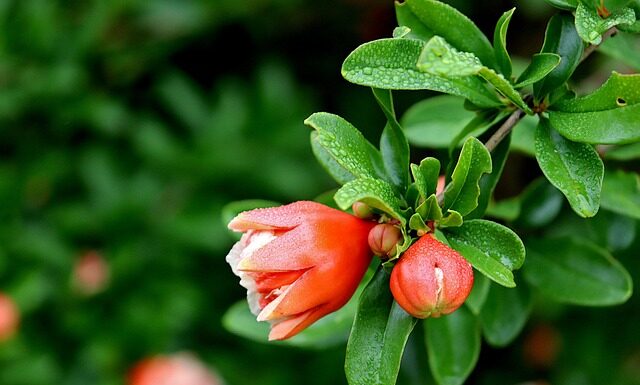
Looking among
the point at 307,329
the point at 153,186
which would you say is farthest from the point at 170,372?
the point at 307,329

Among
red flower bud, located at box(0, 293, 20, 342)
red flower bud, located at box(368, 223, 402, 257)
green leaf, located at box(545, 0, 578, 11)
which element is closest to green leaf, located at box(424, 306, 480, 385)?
red flower bud, located at box(368, 223, 402, 257)

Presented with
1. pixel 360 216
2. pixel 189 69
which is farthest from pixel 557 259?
pixel 189 69

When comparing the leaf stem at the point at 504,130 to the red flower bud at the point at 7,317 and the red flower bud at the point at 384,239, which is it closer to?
the red flower bud at the point at 384,239

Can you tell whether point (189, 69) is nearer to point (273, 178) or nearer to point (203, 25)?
point (203, 25)

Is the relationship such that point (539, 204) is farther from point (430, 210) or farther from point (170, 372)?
point (170, 372)

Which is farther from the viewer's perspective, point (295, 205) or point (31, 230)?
point (31, 230)

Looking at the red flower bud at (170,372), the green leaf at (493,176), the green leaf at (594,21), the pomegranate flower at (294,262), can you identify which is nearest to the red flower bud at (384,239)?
the pomegranate flower at (294,262)
